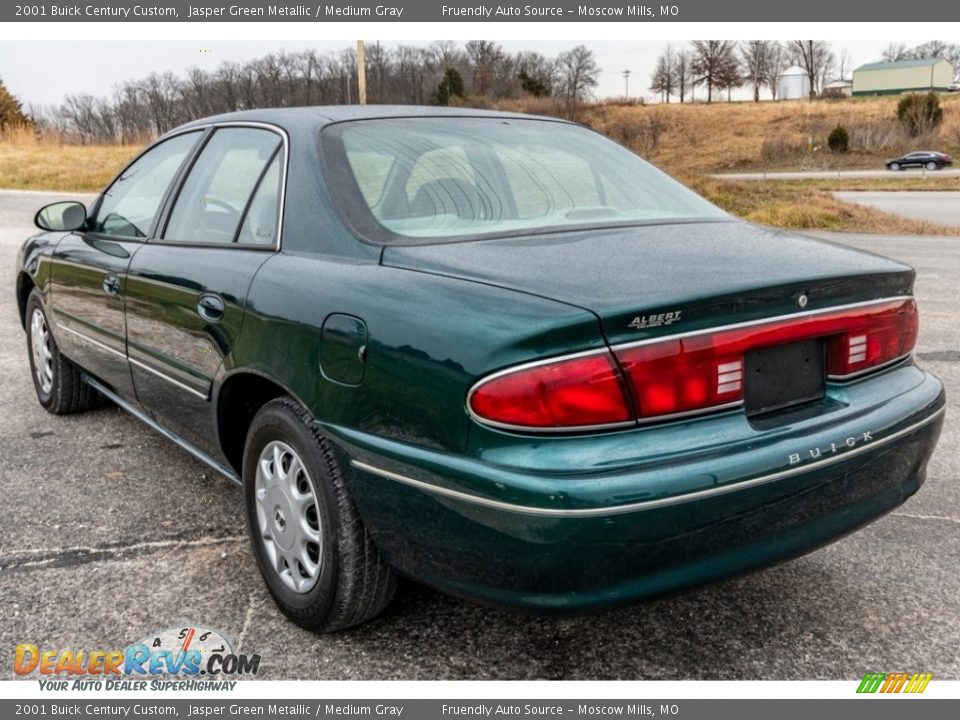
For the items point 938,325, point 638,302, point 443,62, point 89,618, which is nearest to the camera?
point 638,302

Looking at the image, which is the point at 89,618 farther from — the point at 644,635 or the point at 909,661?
the point at 909,661

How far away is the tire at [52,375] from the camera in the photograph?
467 cm

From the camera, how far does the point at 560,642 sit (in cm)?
254

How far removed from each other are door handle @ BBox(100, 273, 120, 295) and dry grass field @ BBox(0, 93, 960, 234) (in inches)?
567

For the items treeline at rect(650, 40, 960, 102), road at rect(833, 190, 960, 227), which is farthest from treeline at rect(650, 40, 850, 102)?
road at rect(833, 190, 960, 227)

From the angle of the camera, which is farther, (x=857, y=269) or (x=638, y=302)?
(x=857, y=269)

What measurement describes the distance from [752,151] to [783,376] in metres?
58.0

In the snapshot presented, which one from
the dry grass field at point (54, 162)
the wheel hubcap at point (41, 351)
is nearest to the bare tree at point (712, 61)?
the dry grass field at point (54, 162)

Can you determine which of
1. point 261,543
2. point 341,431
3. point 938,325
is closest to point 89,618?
point 261,543

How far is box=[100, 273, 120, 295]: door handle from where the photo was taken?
3.60 m

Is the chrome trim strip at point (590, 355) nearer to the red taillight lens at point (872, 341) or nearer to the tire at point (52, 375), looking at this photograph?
the red taillight lens at point (872, 341)

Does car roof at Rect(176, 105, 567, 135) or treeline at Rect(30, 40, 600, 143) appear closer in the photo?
car roof at Rect(176, 105, 567, 135)

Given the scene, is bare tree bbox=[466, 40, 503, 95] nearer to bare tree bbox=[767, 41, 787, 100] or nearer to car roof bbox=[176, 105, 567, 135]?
bare tree bbox=[767, 41, 787, 100]

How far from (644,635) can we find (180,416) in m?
1.79
